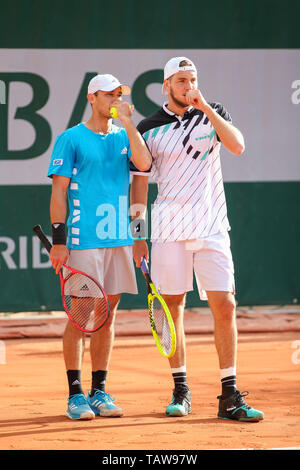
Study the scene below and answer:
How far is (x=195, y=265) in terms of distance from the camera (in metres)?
4.73

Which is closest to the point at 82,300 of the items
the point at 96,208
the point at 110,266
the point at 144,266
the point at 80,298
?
the point at 80,298

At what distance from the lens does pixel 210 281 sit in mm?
4641

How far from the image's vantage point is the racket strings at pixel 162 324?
14.8 ft

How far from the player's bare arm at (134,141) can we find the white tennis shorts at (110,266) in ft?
1.52

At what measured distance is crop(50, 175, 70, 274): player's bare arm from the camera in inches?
182

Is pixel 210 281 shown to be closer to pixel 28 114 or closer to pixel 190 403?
pixel 190 403

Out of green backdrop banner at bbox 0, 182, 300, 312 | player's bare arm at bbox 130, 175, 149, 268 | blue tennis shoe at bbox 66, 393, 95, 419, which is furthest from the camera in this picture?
green backdrop banner at bbox 0, 182, 300, 312

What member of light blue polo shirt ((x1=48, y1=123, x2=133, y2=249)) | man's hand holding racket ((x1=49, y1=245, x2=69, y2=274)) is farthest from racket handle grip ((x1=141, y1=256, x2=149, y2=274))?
man's hand holding racket ((x1=49, y1=245, x2=69, y2=274))

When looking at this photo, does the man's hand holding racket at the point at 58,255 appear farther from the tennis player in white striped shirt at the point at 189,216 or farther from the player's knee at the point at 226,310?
the player's knee at the point at 226,310

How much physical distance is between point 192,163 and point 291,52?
13.4 ft

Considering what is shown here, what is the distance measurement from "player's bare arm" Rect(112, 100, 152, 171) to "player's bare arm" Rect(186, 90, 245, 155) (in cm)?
29

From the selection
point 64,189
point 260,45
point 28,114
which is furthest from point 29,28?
point 64,189

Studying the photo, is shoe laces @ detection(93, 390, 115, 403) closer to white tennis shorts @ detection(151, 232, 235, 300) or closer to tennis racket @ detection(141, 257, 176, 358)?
tennis racket @ detection(141, 257, 176, 358)

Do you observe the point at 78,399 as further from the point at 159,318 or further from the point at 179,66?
the point at 179,66
